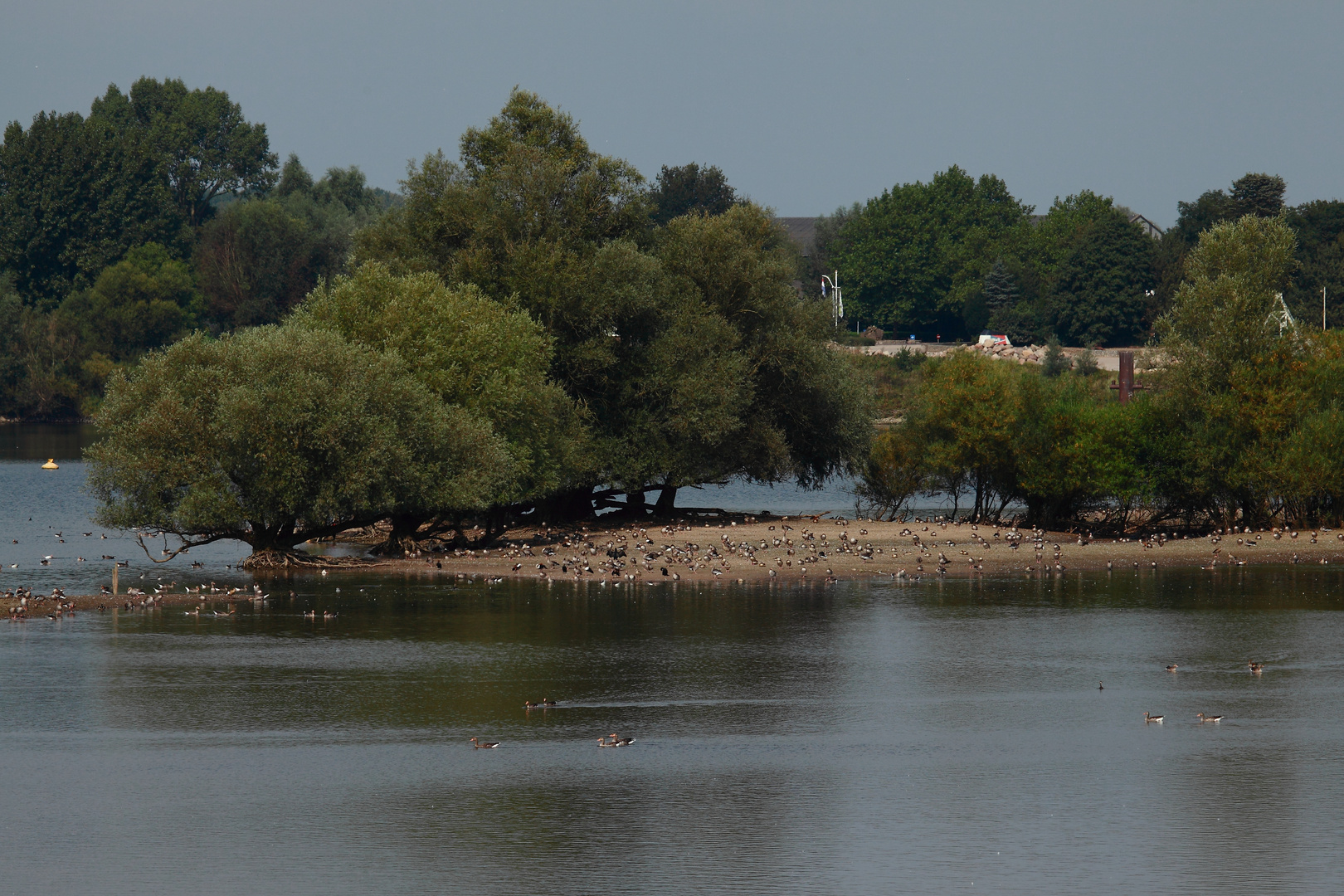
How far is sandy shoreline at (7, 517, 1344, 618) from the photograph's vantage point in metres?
61.9

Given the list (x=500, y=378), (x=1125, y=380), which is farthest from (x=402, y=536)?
(x=1125, y=380)

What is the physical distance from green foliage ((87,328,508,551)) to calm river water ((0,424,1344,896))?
19.8 ft

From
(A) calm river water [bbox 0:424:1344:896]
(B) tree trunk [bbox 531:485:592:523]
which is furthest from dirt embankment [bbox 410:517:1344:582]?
(A) calm river water [bbox 0:424:1344:896]

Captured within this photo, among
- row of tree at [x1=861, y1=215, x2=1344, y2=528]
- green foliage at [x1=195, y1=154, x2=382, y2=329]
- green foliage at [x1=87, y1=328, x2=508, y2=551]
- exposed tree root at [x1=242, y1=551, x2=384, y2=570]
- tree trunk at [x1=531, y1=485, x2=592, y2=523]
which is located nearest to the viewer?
green foliage at [x1=87, y1=328, x2=508, y2=551]

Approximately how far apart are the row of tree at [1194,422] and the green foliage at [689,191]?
396 ft

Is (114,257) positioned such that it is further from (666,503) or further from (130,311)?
(666,503)

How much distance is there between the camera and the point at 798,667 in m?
44.2

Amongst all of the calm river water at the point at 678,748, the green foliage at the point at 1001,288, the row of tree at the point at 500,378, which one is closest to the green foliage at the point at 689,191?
the green foliage at the point at 1001,288

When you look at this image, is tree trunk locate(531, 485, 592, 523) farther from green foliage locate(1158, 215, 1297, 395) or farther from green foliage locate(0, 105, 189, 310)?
green foliage locate(0, 105, 189, 310)

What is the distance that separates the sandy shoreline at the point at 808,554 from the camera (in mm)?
61938

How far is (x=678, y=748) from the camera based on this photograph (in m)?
34.8

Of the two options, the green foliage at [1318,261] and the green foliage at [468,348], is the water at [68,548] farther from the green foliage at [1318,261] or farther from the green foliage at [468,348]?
the green foliage at [1318,261]

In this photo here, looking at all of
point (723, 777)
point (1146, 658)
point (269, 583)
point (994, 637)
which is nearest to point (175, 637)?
point (269, 583)

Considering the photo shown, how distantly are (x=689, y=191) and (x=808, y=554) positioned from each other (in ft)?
443
